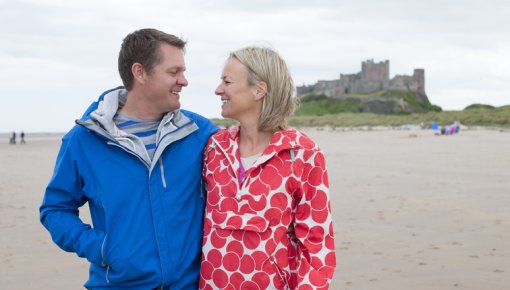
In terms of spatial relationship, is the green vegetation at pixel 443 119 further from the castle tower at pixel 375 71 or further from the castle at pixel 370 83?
the castle tower at pixel 375 71

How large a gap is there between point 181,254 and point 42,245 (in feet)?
18.3

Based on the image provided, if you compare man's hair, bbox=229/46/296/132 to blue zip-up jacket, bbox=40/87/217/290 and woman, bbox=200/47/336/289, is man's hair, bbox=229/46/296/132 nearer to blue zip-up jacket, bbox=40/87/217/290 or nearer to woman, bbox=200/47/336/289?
woman, bbox=200/47/336/289

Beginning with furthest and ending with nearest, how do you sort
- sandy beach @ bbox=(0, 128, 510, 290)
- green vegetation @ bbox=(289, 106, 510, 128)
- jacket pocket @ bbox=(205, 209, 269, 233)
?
green vegetation @ bbox=(289, 106, 510, 128) < sandy beach @ bbox=(0, 128, 510, 290) < jacket pocket @ bbox=(205, 209, 269, 233)

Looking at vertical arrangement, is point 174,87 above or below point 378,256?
above

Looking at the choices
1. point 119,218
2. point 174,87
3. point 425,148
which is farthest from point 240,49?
point 425,148

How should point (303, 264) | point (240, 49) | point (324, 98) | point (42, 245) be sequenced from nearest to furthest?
1. point (303, 264)
2. point (240, 49)
3. point (42, 245)
4. point (324, 98)

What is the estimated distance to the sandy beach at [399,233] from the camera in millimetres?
5988

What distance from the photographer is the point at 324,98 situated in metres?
113

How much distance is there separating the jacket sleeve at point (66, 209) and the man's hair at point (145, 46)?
470mm

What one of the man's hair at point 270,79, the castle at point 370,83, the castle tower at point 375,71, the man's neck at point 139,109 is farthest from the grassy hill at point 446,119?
the castle tower at point 375,71

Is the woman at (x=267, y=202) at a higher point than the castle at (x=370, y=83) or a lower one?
lower

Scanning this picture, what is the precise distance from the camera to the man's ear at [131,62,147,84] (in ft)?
9.27

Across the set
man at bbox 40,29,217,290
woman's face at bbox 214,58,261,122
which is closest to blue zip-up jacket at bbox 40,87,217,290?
man at bbox 40,29,217,290

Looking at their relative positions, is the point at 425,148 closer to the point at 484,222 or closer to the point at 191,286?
the point at 484,222
